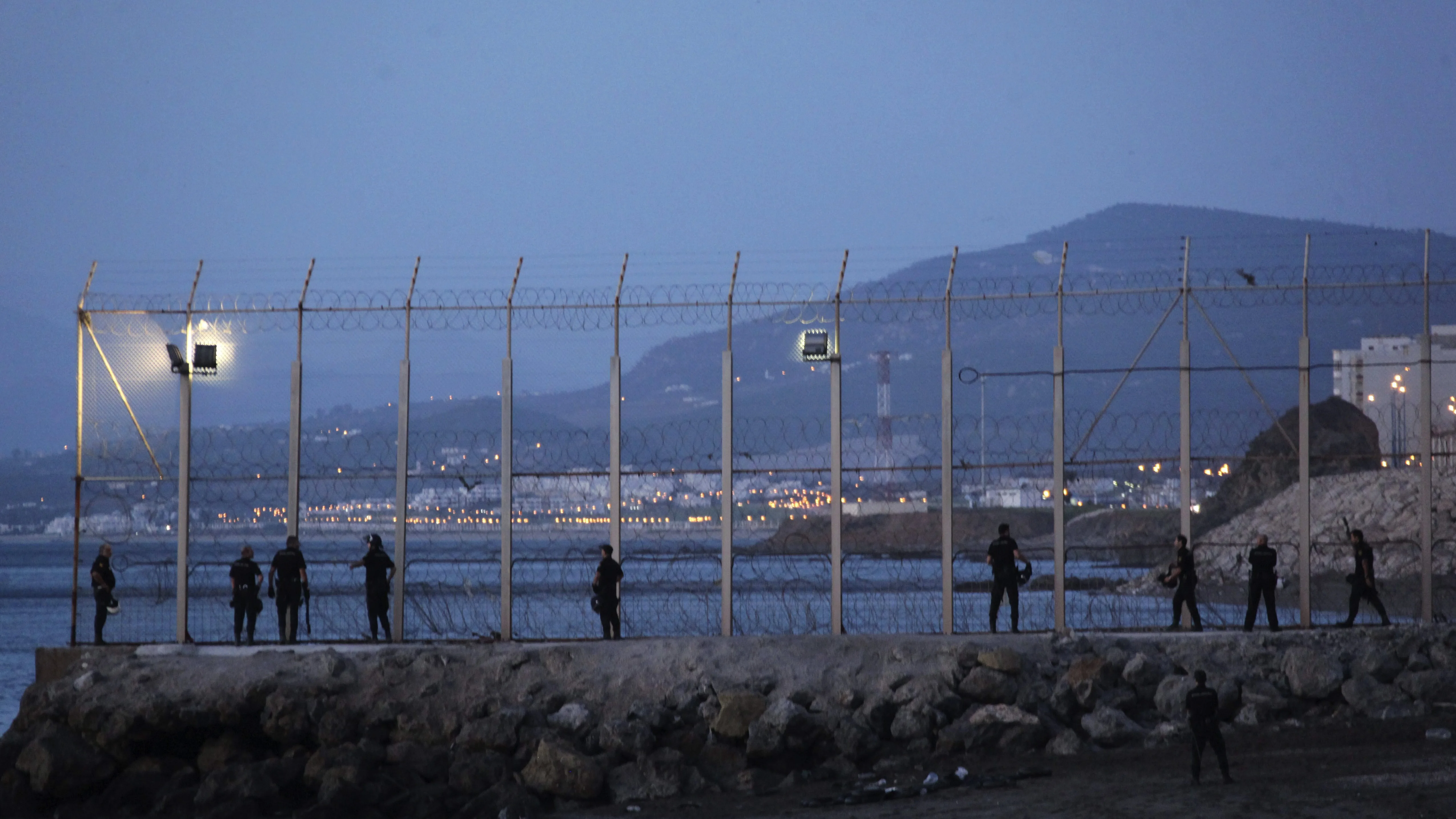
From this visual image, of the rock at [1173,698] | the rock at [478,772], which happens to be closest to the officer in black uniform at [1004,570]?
the rock at [1173,698]

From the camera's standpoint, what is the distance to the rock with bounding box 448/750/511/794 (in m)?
14.2

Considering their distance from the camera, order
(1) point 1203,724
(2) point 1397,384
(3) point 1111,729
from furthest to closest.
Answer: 1. (2) point 1397,384
2. (3) point 1111,729
3. (1) point 1203,724

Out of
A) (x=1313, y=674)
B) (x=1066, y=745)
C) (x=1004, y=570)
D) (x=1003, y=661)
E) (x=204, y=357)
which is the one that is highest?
(x=204, y=357)

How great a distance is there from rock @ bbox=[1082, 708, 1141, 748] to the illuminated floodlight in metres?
5.44

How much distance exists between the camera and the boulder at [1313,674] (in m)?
15.7

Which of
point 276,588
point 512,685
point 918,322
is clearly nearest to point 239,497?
point 276,588

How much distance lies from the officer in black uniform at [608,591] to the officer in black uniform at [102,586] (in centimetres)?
613

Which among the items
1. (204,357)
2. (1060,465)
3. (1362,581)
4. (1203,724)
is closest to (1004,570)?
(1060,465)

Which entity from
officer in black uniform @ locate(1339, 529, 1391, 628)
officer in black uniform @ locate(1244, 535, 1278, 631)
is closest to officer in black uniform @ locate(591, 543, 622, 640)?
officer in black uniform @ locate(1244, 535, 1278, 631)

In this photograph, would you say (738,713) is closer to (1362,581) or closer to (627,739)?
(627,739)

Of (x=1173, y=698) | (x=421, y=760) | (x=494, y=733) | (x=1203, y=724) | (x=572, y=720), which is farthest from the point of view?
(x=1173, y=698)

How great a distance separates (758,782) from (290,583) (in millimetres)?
7051

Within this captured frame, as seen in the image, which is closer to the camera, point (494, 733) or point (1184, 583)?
point (494, 733)

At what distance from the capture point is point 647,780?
46.6 feet
